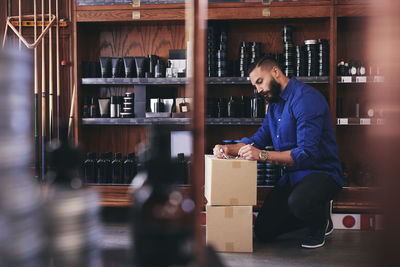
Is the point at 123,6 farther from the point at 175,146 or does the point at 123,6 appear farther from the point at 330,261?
the point at 330,261

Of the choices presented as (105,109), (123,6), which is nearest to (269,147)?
(105,109)

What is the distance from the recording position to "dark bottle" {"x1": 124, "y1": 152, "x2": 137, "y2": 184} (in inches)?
149

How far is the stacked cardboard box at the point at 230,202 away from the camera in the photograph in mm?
2752

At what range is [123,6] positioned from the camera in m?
3.90

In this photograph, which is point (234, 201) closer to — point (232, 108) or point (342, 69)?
point (232, 108)

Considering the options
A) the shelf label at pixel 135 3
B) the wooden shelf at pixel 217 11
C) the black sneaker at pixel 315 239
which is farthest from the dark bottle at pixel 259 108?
the shelf label at pixel 135 3

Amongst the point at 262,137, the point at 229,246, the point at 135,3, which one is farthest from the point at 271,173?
the point at 135,3

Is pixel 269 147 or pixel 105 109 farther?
pixel 105 109

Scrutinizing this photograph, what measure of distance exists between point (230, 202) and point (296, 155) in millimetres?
568

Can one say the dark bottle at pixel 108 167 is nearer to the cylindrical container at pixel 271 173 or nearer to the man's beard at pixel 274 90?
the cylindrical container at pixel 271 173

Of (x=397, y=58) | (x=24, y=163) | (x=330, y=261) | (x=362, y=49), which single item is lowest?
(x=330, y=261)

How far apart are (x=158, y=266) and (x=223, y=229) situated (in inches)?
87.8

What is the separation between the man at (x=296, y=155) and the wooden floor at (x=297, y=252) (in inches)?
3.9

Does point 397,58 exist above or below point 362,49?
below
